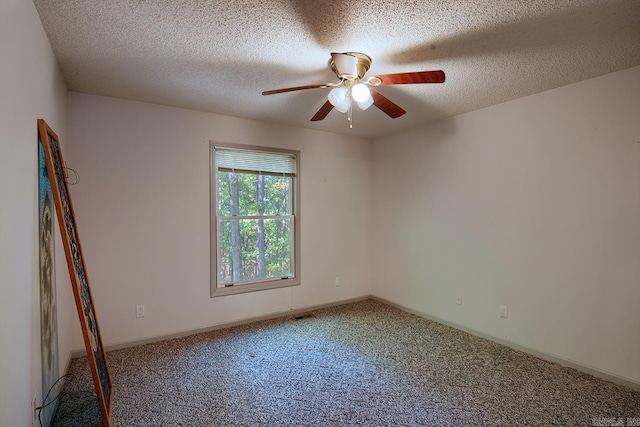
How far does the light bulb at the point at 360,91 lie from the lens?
6.84 ft

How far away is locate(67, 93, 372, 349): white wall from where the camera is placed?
2.98 m

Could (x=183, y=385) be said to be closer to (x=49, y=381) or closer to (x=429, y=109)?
(x=49, y=381)

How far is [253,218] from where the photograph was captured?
155 inches

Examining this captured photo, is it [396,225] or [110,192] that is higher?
[110,192]

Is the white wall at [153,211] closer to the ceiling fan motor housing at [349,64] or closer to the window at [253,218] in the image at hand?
the window at [253,218]

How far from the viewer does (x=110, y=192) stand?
3047 mm

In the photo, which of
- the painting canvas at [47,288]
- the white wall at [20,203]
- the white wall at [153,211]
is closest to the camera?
the white wall at [20,203]

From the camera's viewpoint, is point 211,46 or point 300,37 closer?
point 300,37

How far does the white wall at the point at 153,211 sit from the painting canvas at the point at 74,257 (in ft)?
2.50

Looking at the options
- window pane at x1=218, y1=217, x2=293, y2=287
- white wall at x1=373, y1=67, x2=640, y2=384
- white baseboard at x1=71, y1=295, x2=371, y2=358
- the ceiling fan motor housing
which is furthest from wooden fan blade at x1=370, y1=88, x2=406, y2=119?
white baseboard at x1=71, y1=295, x2=371, y2=358

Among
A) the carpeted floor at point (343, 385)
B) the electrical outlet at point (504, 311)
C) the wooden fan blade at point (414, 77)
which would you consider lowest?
the carpeted floor at point (343, 385)

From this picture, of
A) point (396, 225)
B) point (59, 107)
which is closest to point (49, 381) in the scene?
point (59, 107)

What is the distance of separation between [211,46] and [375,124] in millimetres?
2390

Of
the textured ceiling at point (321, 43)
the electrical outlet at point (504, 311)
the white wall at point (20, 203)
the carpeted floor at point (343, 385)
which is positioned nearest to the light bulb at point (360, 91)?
the textured ceiling at point (321, 43)
